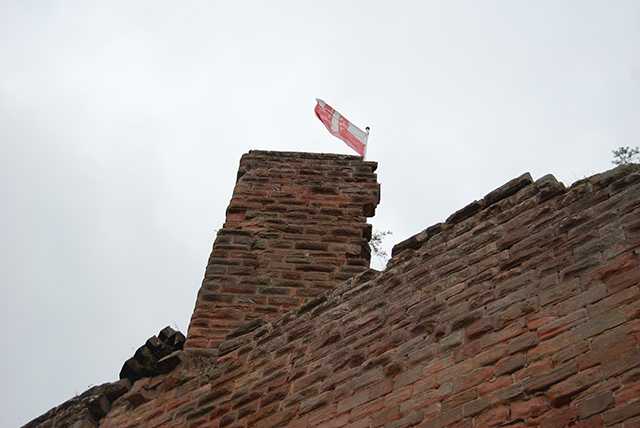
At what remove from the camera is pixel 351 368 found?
16.7ft

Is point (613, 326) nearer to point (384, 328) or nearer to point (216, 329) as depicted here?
point (384, 328)

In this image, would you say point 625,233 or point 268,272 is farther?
point 268,272

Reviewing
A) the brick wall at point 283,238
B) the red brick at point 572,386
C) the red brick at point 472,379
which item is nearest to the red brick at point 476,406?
the red brick at point 472,379

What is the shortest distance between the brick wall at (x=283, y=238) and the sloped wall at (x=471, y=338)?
756mm

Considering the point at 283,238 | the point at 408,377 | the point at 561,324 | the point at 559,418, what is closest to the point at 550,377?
the point at 559,418

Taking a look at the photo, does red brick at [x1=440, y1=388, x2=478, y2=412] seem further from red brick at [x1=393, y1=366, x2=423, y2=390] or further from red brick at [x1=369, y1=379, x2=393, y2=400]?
red brick at [x1=369, y1=379, x2=393, y2=400]

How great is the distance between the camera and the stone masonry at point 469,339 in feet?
12.7

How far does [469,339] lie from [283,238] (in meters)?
3.64

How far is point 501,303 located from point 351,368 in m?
1.09

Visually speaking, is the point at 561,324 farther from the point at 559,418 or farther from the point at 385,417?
the point at 385,417

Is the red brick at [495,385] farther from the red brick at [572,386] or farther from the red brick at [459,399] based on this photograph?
the red brick at [572,386]

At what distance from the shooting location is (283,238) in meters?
7.94

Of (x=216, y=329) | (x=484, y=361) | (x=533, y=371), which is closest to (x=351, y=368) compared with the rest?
(x=484, y=361)

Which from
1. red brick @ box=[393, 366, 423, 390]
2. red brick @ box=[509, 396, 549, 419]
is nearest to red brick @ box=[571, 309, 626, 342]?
red brick @ box=[509, 396, 549, 419]
